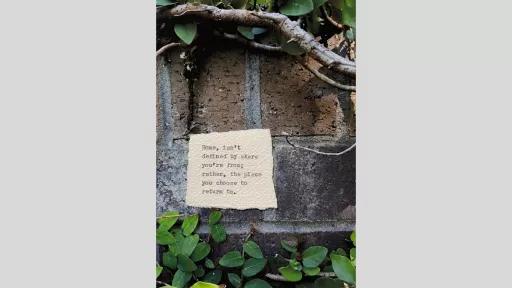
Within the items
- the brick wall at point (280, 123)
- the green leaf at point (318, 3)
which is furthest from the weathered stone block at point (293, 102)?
the green leaf at point (318, 3)

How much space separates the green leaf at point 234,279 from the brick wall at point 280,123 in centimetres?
11

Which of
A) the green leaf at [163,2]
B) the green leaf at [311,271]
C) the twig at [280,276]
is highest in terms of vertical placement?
the green leaf at [163,2]

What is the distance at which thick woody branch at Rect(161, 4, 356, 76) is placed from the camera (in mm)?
1096

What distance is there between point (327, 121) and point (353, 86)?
77 mm

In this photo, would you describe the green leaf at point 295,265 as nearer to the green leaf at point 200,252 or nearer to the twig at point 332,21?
the green leaf at point 200,252

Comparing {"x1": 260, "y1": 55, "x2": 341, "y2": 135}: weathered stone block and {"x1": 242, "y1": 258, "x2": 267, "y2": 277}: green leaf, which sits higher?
{"x1": 260, "y1": 55, "x2": 341, "y2": 135}: weathered stone block

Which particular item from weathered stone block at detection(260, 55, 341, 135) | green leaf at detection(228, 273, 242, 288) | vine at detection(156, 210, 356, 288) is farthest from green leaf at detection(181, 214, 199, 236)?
weathered stone block at detection(260, 55, 341, 135)

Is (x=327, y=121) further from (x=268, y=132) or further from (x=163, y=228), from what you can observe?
(x=163, y=228)

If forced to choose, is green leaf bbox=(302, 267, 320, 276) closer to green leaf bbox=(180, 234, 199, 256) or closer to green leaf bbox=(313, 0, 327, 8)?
green leaf bbox=(180, 234, 199, 256)

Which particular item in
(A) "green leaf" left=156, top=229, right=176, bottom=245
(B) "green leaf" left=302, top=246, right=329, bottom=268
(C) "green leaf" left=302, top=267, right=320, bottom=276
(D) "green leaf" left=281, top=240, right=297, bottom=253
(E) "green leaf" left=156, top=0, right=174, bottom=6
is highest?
(E) "green leaf" left=156, top=0, right=174, bottom=6

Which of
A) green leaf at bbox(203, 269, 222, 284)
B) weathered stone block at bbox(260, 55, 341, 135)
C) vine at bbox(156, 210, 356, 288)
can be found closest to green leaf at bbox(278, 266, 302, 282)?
vine at bbox(156, 210, 356, 288)

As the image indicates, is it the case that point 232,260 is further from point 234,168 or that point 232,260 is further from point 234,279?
point 234,168

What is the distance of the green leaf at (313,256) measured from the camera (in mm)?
1130

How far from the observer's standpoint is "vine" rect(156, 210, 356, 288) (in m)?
1.13
